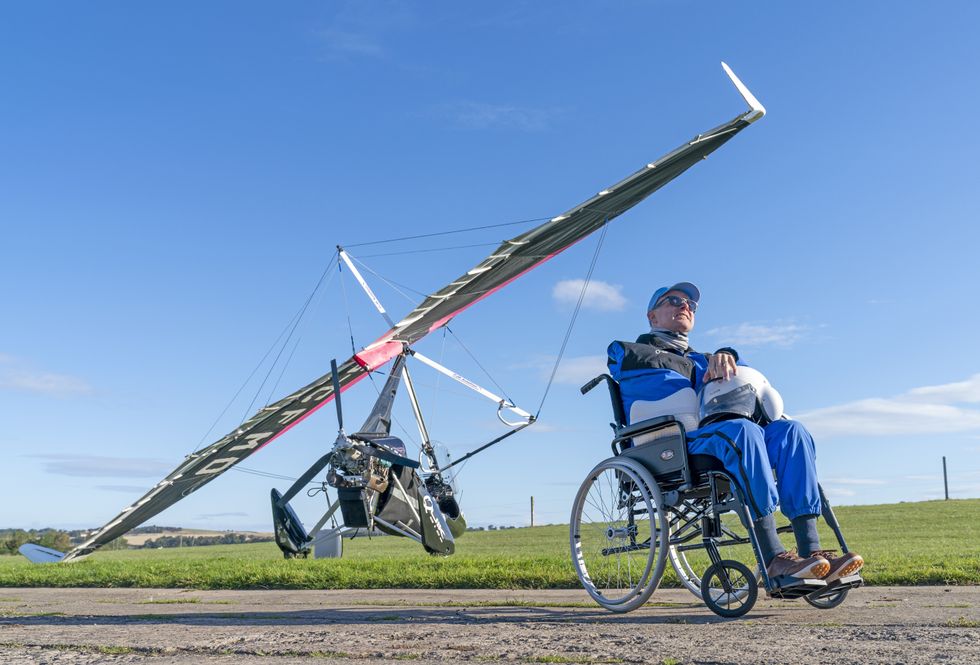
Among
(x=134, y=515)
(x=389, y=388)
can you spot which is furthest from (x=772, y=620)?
(x=134, y=515)

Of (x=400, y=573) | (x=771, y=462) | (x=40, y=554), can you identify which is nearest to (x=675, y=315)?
(x=771, y=462)

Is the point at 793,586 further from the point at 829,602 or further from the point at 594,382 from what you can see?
the point at 594,382

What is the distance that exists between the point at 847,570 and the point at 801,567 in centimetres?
26

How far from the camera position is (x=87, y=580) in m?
9.18

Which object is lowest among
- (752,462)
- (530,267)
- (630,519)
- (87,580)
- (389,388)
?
(87,580)

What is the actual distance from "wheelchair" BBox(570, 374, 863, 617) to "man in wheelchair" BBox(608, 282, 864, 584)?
8cm

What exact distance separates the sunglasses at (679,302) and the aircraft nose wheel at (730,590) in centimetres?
178

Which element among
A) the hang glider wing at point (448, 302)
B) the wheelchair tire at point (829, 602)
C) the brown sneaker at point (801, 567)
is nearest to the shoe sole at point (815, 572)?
the brown sneaker at point (801, 567)

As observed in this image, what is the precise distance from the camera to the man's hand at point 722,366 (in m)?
4.33

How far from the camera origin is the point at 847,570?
3734 mm

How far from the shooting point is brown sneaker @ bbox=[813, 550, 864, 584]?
12.1 feet

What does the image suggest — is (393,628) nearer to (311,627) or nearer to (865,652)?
(311,627)

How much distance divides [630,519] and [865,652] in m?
2.16

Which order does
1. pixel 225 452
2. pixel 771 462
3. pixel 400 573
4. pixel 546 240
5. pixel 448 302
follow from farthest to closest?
1. pixel 225 452
2. pixel 448 302
3. pixel 546 240
4. pixel 400 573
5. pixel 771 462
